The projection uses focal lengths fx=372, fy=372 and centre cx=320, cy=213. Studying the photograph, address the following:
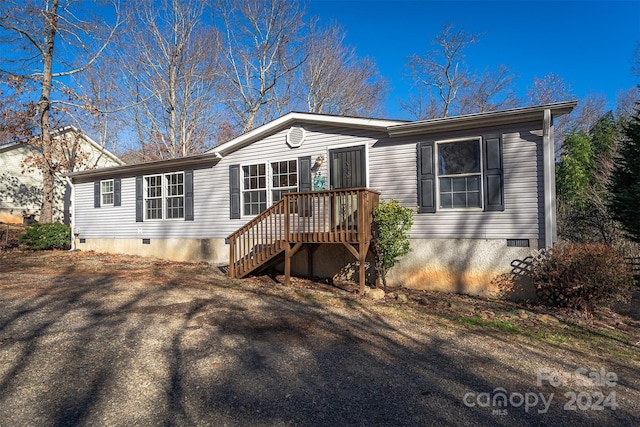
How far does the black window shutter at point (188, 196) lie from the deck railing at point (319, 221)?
10.1 ft

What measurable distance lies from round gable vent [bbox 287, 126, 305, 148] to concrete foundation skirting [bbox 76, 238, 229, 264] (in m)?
3.44

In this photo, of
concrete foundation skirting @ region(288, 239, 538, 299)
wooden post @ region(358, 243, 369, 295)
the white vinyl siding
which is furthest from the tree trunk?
wooden post @ region(358, 243, 369, 295)

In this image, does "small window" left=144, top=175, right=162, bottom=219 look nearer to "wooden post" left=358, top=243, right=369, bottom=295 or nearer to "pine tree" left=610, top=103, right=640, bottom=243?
"wooden post" left=358, top=243, right=369, bottom=295

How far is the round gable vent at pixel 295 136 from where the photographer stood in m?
9.41

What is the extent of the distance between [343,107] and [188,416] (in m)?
22.7

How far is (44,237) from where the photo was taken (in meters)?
13.4

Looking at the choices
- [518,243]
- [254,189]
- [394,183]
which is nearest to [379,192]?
[394,183]

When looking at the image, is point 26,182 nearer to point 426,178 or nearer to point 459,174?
point 426,178

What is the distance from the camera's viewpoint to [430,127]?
7.68 meters

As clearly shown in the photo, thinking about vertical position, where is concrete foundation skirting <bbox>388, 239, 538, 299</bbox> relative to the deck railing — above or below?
below

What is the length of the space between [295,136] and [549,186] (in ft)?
18.8

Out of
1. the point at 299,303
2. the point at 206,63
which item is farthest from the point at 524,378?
the point at 206,63

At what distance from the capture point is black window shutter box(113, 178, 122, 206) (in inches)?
495

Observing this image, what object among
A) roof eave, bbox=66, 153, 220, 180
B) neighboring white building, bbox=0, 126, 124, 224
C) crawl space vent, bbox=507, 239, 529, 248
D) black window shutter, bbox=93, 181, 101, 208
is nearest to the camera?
crawl space vent, bbox=507, 239, 529, 248
